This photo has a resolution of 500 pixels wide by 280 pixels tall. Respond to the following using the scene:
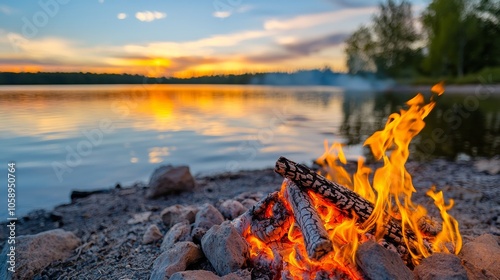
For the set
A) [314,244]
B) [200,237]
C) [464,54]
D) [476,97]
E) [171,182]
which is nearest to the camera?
[314,244]

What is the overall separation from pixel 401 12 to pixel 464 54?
3349 centimetres

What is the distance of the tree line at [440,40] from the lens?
60.5 meters

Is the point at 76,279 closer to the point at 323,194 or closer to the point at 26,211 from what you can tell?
the point at 323,194

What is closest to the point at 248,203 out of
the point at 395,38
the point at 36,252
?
the point at 36,252

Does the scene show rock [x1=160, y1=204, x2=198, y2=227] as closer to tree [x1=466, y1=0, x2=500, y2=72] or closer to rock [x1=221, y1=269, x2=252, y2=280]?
rock [x1=221, y1=269, x2=252, y2=280]

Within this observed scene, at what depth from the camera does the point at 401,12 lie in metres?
91.6

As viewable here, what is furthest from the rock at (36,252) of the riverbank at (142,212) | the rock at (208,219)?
the rock at (208,219)

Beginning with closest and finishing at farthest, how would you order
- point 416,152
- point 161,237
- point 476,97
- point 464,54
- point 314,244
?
point 314,244 → point 161,237 → point 416,152 → point 476,97 → point 464,54

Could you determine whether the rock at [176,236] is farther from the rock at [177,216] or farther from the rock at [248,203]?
the rock at [248,203]

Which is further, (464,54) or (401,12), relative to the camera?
(401,12)

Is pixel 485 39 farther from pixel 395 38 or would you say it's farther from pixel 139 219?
pixel 139 219

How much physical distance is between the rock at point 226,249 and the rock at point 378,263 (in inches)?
48.5

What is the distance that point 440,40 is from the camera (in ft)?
200

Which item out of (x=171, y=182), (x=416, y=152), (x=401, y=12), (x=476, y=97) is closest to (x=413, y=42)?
(x=401, y=12)
